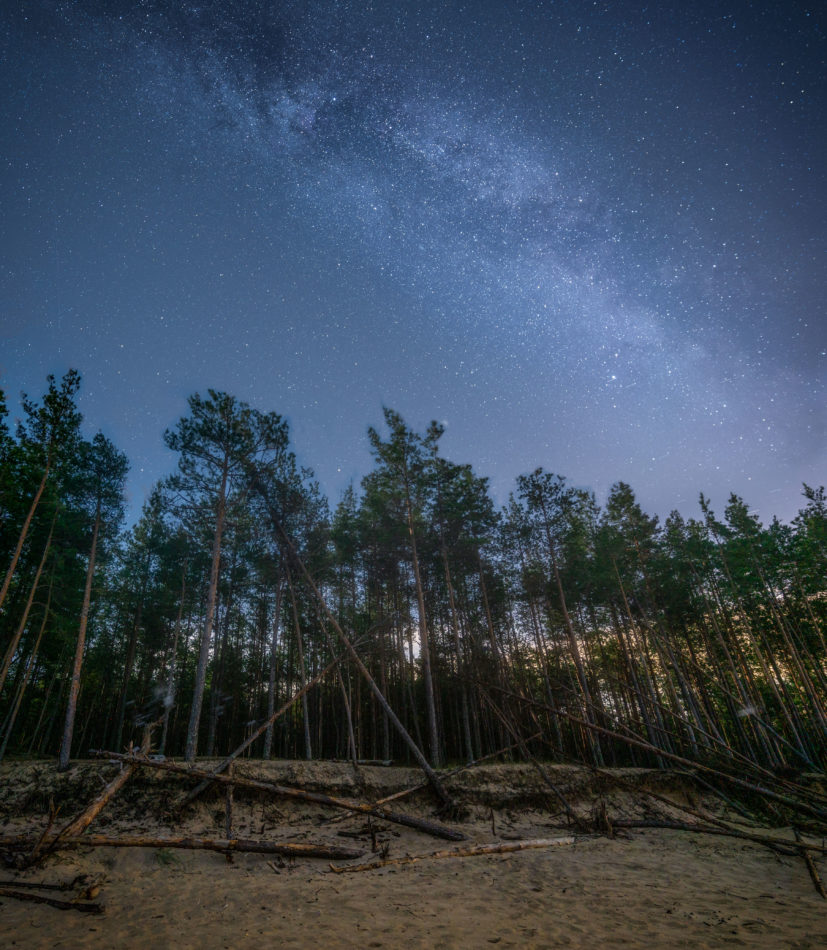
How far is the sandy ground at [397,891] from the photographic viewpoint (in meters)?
5.08

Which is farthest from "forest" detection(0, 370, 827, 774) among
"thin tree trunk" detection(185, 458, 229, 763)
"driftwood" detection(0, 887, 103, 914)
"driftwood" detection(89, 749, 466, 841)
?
"driftwood" detection(0, 887, 103, 914)

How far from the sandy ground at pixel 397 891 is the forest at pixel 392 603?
343 inches

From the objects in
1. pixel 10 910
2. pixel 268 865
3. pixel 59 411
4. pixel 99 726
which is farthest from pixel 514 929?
pixel 99 726

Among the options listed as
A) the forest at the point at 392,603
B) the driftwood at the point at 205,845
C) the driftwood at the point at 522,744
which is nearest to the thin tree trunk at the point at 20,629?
the forest at the point at 392,603

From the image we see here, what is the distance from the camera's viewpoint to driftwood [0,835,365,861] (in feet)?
21.2

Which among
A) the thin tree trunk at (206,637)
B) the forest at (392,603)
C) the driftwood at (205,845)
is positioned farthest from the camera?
the forest at (392,603)

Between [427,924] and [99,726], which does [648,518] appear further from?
[99,726]

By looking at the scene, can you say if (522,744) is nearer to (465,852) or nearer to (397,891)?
(465,852)

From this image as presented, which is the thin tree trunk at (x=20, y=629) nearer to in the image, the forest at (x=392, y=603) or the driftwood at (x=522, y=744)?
the forest at (x=392, y=603)

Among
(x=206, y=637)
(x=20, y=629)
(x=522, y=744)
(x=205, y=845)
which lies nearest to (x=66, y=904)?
(x=205, y=845)

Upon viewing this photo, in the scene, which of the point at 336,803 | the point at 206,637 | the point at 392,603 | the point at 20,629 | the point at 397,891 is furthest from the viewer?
the point at 392,603

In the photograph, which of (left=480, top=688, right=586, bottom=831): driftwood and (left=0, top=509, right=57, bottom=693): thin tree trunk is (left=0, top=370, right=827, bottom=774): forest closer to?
(left=0, top=509, right=57, bottom=693): thin tree trunk

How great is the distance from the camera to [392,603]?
28953mm

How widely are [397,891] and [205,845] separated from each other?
3.58 meters
